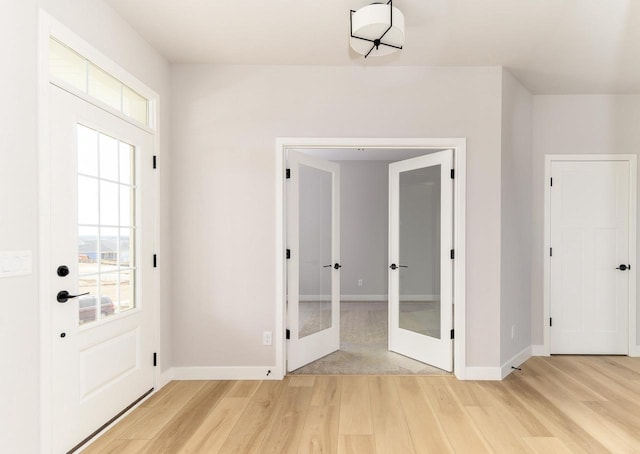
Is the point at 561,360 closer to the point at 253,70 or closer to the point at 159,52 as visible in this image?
the point at 253,70

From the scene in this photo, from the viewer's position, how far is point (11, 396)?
1.61 meters

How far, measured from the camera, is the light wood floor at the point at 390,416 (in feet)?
6.96

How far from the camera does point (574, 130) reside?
A: 3.68 m

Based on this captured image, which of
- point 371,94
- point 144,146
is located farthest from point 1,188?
point 371,94

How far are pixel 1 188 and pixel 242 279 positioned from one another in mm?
1797

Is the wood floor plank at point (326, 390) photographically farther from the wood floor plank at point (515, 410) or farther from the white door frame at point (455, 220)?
the wood floor plank at point (515, 410)

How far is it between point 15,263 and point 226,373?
75.0 inches

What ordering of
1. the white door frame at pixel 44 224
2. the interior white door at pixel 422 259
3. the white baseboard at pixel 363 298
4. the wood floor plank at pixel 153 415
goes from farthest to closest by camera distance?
the white baseboard at pixel 363 298, the interior white door at pixel 422 259, the wood floor plank at pixel 153 415, the white door frame at pixel 44 224

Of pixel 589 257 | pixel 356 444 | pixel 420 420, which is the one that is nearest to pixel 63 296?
pixel 356 444

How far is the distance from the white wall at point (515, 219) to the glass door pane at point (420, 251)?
562mm

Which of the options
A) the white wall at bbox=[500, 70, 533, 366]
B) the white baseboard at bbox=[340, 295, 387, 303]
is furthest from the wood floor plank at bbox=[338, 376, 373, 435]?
the white baseboard at bbox=[340, 295, 387, 303]

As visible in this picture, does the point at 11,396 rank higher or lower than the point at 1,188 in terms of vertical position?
lower

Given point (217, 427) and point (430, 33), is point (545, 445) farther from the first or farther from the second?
point (430, 33)

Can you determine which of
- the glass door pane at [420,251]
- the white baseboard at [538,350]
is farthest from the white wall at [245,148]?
→ the white baseboard at [538,350]
